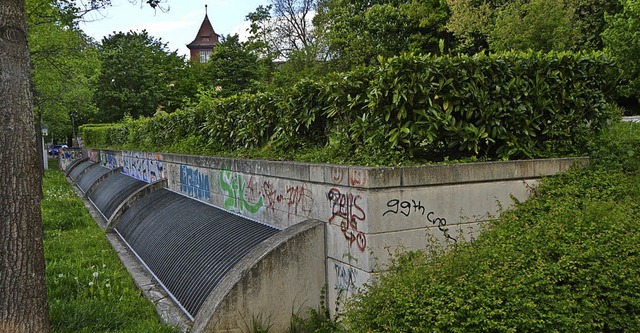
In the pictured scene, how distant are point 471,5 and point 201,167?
22.8 m

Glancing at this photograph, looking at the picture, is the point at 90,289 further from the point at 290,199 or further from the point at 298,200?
the point at 298,200

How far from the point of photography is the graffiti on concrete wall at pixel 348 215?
4.89 meters

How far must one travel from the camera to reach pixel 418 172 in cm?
501

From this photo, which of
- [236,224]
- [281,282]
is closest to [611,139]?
[281,282]

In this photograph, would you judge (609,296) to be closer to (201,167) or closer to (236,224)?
(236,224)

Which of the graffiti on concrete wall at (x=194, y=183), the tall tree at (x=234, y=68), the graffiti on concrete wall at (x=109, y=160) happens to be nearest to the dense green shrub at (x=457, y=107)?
the graffiti on concrete wall at (x=194, y=183)

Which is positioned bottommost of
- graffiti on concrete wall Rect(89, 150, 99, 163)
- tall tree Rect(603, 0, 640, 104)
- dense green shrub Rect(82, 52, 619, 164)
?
graffiti on concrete wall Rect(89, 150, 99, 163)

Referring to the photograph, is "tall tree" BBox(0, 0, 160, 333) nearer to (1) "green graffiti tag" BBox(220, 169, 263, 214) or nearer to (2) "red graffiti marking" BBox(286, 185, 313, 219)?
(2) "red graffiti marking" BBox(286, 185, 313, 219)

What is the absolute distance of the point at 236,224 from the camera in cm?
762

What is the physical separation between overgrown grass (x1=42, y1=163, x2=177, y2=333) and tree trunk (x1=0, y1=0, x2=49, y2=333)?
0.89m

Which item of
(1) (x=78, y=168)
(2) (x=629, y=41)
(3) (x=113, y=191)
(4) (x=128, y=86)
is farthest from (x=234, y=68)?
(2) (x=629, y=41)

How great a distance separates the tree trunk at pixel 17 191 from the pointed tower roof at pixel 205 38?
9583 centimetres

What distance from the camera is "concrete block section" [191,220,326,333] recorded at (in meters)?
5.05

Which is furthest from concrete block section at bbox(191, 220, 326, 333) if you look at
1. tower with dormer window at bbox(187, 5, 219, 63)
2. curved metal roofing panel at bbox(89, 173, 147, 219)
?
tower with dormer window at bbox(187, 5, 219, 63)
